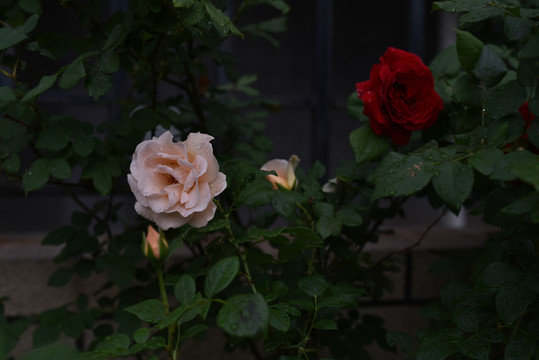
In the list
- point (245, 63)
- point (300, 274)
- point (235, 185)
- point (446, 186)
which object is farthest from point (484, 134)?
point (245, 63)

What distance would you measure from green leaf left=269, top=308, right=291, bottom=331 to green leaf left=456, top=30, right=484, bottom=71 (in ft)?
1.90

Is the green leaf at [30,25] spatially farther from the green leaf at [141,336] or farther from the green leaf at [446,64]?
the green leaf at [446,64]

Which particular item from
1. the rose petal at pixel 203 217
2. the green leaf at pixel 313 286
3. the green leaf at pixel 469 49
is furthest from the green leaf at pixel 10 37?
the green leaf at pixel 469 49

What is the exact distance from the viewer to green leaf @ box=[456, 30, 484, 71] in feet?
3.01

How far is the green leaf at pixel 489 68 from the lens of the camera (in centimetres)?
91

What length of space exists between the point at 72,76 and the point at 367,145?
1.93 ft

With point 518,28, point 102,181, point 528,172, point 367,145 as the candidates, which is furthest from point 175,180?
point 518,28

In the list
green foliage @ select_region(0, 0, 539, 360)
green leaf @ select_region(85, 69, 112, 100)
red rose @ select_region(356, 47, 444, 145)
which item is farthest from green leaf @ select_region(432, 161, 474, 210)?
green leaf @ select_region(85, 69, 112, 100)

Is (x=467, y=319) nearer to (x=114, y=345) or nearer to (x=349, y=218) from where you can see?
(x=349, y=218)

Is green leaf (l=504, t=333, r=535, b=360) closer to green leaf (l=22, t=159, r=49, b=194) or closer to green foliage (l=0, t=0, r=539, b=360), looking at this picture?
green foliage (l=0, t=0, r=539, b=360)

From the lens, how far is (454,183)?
29.4 inches

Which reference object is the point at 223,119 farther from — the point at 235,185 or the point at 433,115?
the point at 433,115

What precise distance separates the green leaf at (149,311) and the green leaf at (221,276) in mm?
100

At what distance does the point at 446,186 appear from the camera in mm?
746
